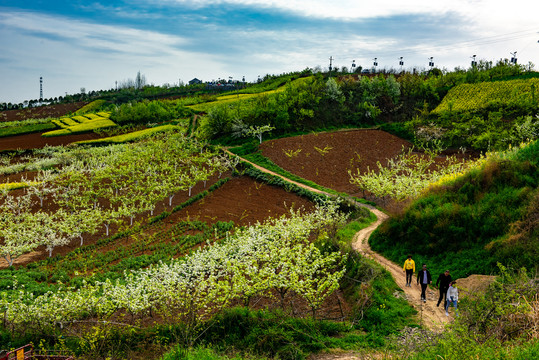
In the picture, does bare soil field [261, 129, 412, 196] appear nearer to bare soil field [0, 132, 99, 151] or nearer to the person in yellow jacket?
the person in yellow jacket

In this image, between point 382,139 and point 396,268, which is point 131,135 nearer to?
point 382,139

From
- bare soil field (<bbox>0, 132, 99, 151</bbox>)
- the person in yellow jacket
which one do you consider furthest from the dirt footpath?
bare soil field (<bbox>0, 132, 99, 151</bbox>)

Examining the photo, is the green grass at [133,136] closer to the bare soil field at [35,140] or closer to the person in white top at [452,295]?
the bare soil field at [35,140]

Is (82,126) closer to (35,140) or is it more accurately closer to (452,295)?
(35,140)

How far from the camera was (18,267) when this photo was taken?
89.1 feet

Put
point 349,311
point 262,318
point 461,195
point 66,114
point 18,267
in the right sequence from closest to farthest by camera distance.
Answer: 1. point 262,318
2. point 349,311
3. point 461,195
4. point 18,267
5. point 66,114

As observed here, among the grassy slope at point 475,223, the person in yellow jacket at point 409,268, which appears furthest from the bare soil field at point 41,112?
the person in yellow jacket at point 409,268

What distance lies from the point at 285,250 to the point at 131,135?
55213 mm

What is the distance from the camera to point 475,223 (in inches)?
811

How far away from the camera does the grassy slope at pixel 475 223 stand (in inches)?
723

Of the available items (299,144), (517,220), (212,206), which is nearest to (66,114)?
(299,144)

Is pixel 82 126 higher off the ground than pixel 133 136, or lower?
higher

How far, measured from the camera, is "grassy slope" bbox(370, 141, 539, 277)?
18359 millimetres

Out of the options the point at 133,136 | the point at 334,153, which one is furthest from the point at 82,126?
the point at 334,153
